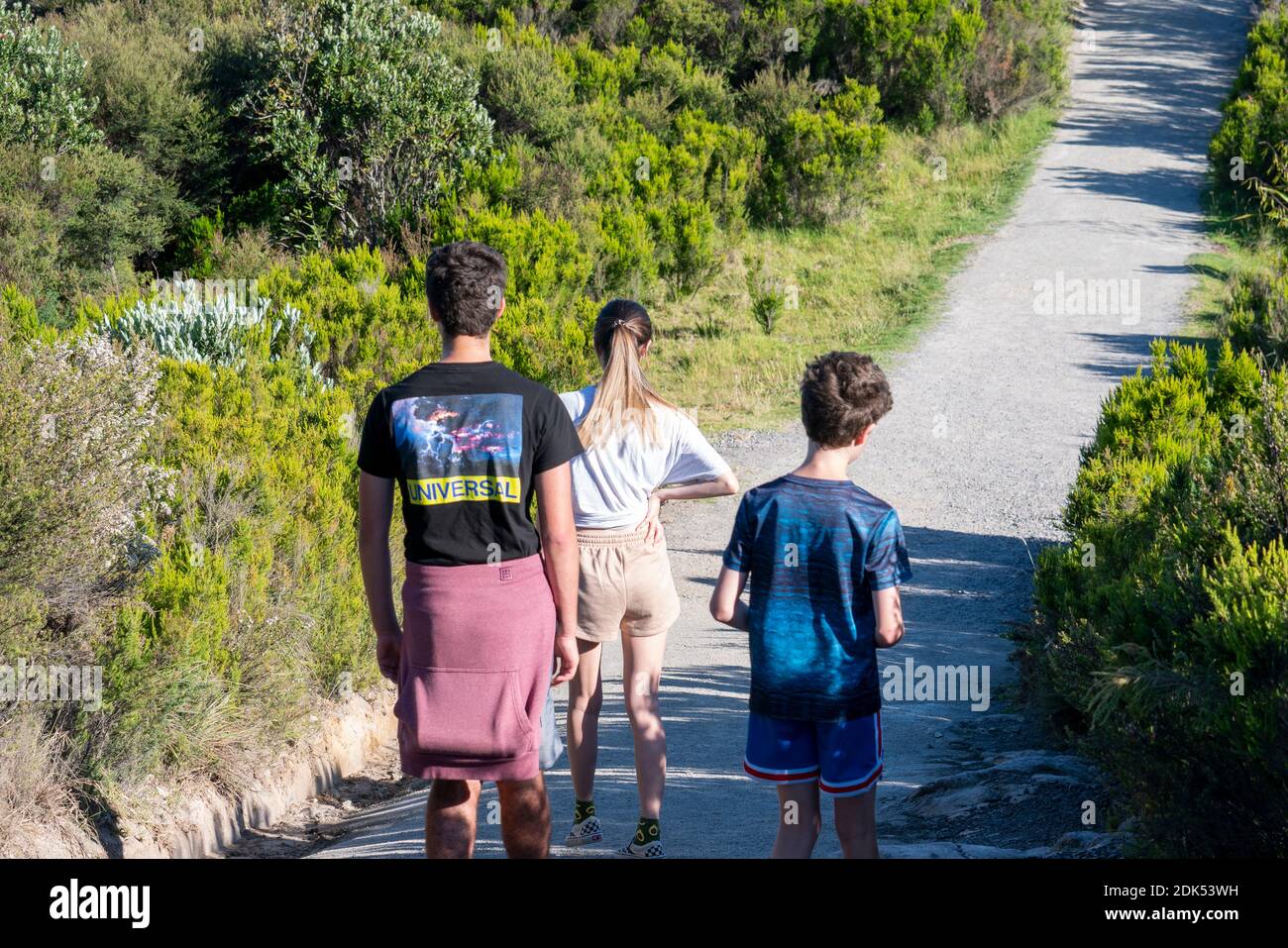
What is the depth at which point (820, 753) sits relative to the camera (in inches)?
141

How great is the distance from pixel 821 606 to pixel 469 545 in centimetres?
96

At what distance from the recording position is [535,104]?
1672 centimetres

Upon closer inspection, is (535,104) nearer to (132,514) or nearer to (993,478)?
(993,478)

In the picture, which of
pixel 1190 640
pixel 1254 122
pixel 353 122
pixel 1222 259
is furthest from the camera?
pixel 1254 122

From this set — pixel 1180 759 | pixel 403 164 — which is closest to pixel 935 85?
pixel 403 164

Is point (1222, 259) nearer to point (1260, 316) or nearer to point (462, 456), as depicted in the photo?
point (1260, 316)

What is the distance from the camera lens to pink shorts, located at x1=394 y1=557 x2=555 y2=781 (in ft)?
11.5

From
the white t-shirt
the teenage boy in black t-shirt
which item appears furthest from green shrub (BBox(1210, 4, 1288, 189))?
the teenage boy in black t-shirt

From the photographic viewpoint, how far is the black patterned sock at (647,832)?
430 centimetres

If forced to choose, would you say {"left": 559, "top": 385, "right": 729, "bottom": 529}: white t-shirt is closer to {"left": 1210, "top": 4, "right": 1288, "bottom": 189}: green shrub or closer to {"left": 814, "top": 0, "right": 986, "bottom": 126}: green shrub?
{"left": 1210, "top": 4, "right": 1288, "bottom": 189}: green shrub

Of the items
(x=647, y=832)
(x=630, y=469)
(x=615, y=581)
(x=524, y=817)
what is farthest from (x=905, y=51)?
(x=524, y=817)

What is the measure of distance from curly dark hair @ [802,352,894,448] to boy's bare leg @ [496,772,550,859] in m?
1.26

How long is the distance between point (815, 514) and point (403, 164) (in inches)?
507

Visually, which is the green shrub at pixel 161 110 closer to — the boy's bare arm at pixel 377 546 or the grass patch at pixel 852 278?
the grass patch at pixel 852 278
